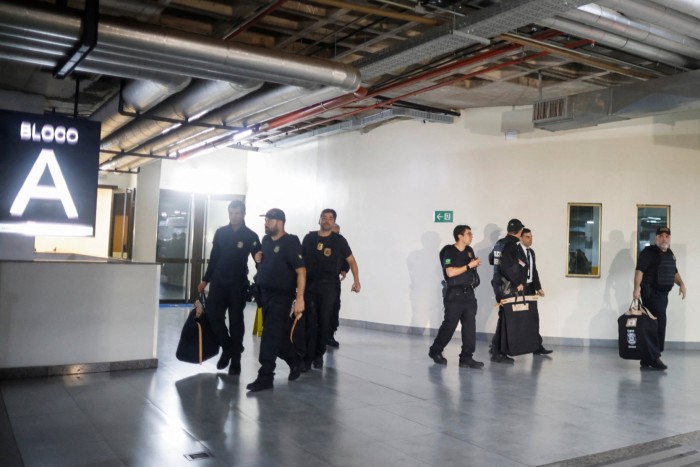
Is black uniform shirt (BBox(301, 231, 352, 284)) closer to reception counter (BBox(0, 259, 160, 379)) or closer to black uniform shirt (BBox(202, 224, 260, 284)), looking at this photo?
black uniform shirt (BBox(202, 224, 260, 284))

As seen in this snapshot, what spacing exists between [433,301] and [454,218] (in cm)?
129

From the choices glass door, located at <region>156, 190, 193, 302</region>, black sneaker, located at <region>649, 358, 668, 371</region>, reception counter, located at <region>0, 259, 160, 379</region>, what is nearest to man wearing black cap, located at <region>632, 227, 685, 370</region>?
black sneaker, located at <region>649, 358, 668, 371</region>

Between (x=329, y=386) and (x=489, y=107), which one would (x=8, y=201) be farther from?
(x=489, y=107)

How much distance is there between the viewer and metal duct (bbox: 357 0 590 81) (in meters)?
4.43

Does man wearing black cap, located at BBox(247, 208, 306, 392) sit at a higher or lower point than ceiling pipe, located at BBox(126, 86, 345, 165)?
lower

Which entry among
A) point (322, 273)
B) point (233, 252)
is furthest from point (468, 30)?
point (233, 252)

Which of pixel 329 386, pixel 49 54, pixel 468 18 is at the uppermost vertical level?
pixel 468 18

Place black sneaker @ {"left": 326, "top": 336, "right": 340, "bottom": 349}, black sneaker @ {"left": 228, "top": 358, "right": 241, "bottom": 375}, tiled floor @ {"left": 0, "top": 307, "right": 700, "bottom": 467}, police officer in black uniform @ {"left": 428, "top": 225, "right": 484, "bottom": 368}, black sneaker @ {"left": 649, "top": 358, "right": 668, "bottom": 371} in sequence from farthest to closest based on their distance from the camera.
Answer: black sneaker @ {"left": 326, "top": 336, "right": 340, "bottom": 349} < black sneaker @ {"left": 649, "top": 358, "right": 668, "bottom": 371} < police officer in black uniform @ {"left": 428, "top": 225, "right": 484, "bottom": 368} < black sneaker @ {"left": 228, "top": 358, "right": 241, "bottom": 375} < tiled floor @ {"left": 0, "top": 307, "right": 700, "bottom": 467}

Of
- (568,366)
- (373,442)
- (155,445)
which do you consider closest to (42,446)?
(155,445)

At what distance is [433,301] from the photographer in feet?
30.5

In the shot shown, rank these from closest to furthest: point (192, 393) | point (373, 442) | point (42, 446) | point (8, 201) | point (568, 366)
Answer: point (42, 446) < point (373, 442) < point (8, 201) < point (192, 393) < point (568, 366)

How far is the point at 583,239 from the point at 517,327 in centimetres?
240

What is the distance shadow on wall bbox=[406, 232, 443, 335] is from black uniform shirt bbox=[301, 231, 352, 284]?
324 cm

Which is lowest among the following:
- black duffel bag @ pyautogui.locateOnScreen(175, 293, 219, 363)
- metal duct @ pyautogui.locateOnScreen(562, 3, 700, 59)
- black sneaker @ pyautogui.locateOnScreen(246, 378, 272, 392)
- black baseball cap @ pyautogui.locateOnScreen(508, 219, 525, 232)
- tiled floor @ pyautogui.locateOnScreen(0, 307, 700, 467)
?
tiled floor @ pyautogui.locateOnScreen(0, 307, 700, 467)
